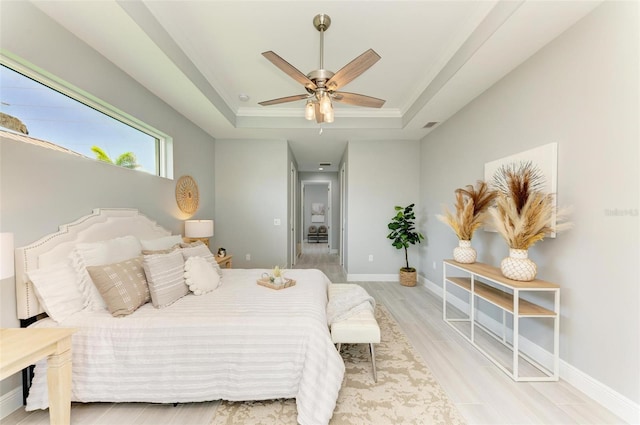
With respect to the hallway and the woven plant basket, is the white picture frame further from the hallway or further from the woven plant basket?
the hallway

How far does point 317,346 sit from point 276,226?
125 inches

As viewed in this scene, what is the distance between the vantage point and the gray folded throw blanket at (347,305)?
1965 millimetres

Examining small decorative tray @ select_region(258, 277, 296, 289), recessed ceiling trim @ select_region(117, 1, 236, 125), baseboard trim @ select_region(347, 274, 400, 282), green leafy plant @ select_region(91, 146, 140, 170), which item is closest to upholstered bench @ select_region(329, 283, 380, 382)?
small decorative tray @ select_region(258, 277, 296, 289)

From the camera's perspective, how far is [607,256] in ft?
5.28

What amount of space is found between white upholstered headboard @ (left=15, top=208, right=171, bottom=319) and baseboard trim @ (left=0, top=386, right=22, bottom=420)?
0.47m

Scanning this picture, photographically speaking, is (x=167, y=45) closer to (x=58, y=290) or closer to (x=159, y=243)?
(x=159, y=243)

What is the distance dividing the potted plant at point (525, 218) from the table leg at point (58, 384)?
2.98m

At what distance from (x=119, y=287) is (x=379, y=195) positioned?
3920 millimetres

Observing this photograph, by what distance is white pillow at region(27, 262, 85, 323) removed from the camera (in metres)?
1.57

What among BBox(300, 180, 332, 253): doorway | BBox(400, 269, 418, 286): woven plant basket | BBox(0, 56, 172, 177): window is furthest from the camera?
BBox(300, 180, 332, 253): doorway

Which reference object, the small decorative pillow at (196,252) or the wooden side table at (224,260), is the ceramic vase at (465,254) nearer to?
the small decorative pillow at (196,252)

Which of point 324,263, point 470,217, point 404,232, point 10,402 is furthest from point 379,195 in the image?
point 10,402

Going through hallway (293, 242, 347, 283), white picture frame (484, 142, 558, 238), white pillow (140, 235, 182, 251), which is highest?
white picture frame (484, 142, 558, 238)

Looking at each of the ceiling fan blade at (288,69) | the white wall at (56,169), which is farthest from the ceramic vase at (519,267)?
the white wall at (56,169)
